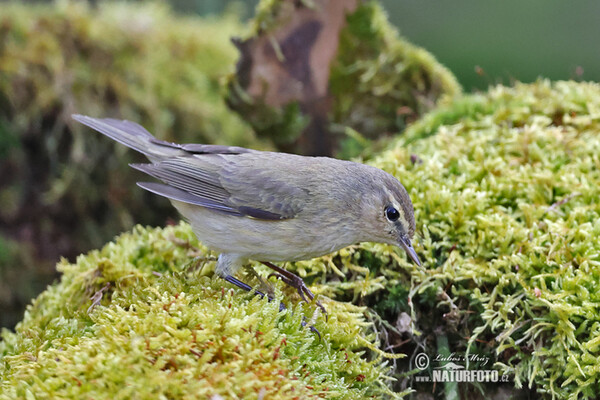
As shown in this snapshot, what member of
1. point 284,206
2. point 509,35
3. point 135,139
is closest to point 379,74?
point 135,139

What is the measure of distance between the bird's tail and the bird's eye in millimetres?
1373

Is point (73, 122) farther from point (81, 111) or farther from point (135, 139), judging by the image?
point (135, 139)

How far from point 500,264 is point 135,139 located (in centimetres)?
234

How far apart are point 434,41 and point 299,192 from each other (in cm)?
843

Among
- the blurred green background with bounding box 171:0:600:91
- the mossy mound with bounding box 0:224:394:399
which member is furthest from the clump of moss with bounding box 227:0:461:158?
the blurred green background with bounding box 171:0:600:91

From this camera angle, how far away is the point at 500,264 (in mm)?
3129

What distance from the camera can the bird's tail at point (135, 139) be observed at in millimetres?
3555

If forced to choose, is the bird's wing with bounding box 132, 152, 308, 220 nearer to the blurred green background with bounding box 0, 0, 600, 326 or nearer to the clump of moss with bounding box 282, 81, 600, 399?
the clump of moss with bounding box 282, 81, 600, 399

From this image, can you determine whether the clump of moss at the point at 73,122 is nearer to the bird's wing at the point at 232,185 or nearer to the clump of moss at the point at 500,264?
the bird's wing at the point at 232,185

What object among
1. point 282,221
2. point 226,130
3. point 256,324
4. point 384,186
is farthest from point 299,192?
point 226,130

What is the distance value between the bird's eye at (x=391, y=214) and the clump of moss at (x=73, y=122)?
3.98 metres

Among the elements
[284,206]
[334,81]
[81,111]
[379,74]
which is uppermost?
[379,74]

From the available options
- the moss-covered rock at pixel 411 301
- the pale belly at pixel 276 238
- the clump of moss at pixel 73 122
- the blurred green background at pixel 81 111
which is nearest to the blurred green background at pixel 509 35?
the blurred green background at pixel 81 111

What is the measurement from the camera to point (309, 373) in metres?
2.43
